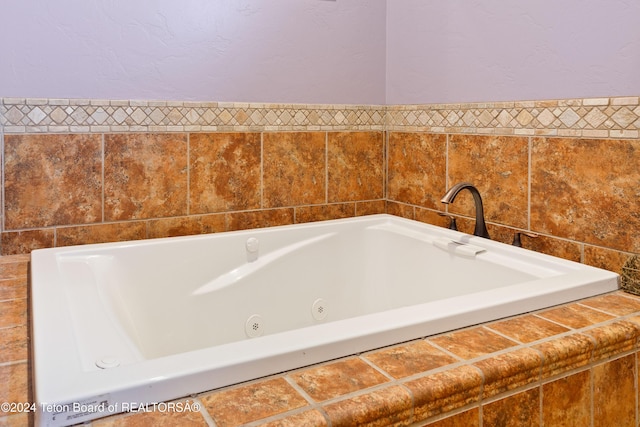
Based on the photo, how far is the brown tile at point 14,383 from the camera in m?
0.86

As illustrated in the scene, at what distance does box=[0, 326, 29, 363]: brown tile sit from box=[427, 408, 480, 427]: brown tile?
77 cm

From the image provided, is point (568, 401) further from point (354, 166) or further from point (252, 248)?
point (354, 166)

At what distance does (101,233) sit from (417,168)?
130 centimetres

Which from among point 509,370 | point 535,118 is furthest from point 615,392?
point 535,118

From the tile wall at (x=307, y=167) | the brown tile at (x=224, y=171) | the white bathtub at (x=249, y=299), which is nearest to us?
the white bathtub at (x=249, y=299)

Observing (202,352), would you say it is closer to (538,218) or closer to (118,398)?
(118,398)

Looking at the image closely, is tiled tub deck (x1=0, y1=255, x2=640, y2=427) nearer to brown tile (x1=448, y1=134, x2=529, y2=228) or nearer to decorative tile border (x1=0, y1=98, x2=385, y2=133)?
brown tile (x1=448, y1=134, x2=529, y2=228)

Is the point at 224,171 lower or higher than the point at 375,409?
higher

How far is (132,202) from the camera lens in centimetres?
197

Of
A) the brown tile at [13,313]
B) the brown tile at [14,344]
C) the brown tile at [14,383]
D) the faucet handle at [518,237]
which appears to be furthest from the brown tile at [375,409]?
the faucet handle at [518,237]

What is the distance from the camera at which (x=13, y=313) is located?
1.25 meters

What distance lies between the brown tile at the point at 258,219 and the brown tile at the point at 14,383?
47.7 inches

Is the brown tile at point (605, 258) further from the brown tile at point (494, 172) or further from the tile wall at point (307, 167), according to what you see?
the brown tile at point (494, 172)

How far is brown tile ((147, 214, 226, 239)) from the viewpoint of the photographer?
201 cm
